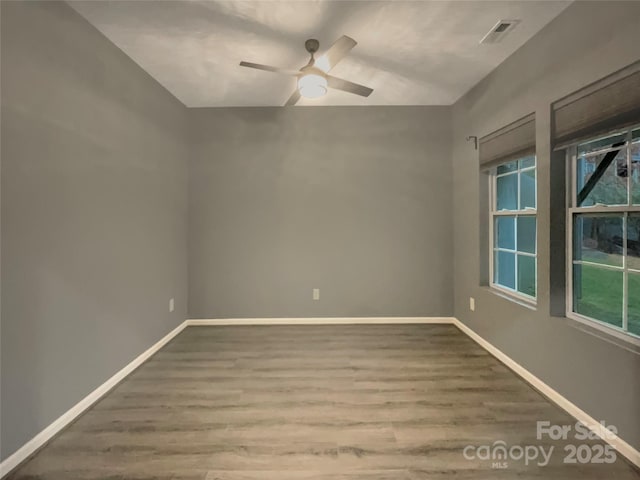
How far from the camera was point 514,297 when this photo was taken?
307 cm

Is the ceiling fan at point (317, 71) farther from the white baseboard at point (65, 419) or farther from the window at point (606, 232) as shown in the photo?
the white baseboard at point (65, 419)

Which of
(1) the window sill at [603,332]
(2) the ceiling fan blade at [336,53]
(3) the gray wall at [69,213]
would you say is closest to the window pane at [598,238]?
(1) the window sill at [603,332]

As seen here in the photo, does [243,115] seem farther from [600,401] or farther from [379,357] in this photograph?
[600,401]

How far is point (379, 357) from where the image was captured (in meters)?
3.17

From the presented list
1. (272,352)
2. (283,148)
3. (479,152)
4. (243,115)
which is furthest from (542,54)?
(272,352)

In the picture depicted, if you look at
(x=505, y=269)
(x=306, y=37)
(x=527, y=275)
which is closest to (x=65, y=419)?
(x=306, y=37)

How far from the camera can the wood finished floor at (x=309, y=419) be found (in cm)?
178

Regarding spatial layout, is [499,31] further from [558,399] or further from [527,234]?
[558,399]

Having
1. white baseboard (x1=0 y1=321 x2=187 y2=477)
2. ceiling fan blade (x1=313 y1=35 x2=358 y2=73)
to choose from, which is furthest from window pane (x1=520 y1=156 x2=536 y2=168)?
white baseboard (x1=0 y1=321 x2=187 y2=477)

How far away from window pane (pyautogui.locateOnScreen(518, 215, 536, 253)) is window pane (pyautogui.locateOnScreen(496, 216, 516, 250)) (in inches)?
4.5

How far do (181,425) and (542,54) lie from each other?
3.48m

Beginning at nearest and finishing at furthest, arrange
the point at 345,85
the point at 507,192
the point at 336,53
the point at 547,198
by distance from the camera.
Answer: the point at 336,53 → the point at 547,198 → the point at 345,85 → the point at 507,192

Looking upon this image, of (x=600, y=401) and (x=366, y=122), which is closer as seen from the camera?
(x=600, y=401)

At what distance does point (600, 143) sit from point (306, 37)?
2.11 m
